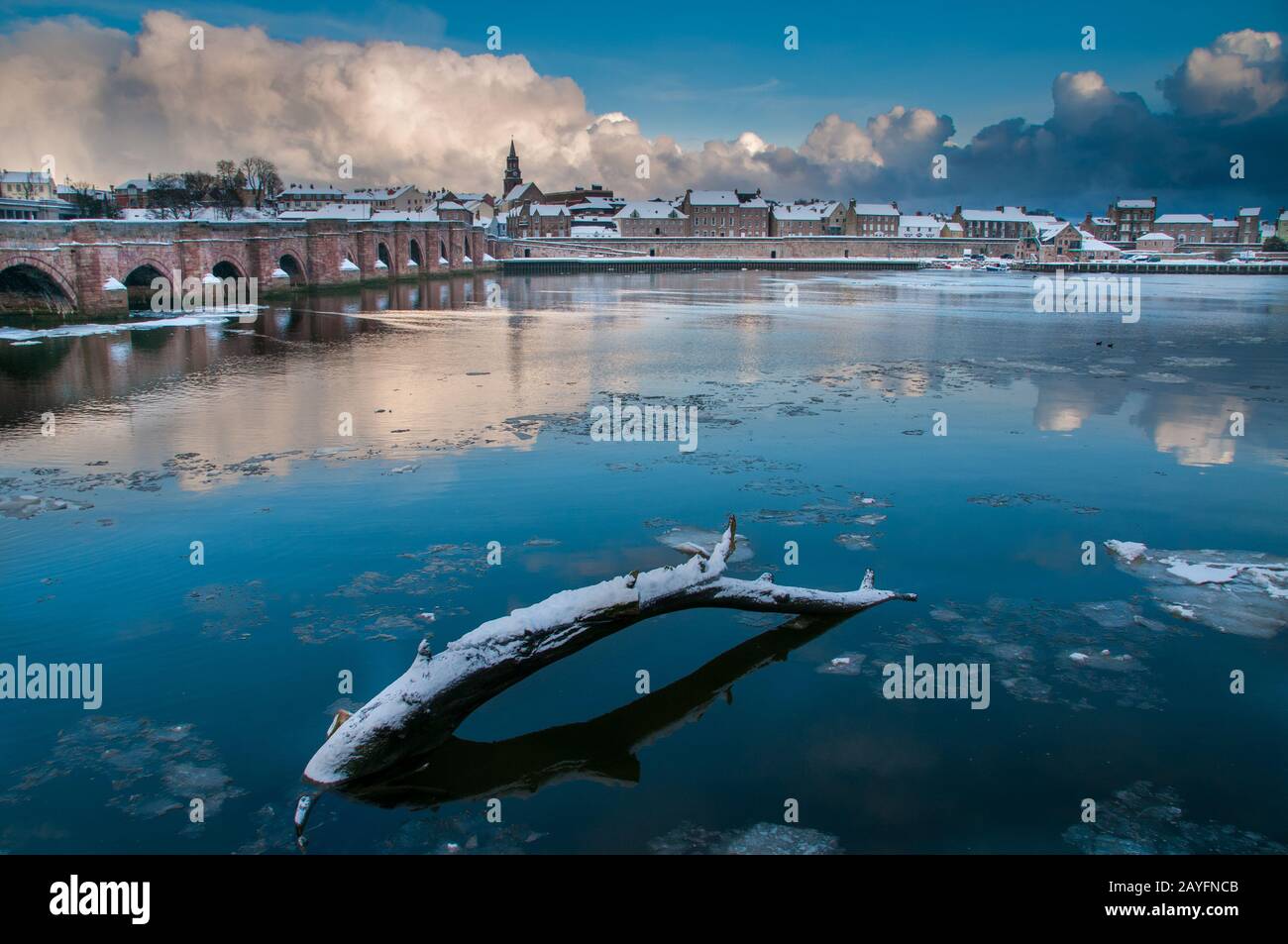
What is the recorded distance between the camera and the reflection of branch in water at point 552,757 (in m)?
6.93

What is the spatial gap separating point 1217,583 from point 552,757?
26.7 ft

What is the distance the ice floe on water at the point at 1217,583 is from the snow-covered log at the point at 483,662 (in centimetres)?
550

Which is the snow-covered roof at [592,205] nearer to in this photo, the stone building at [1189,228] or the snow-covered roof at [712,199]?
the snow-covered roof at [712,199]

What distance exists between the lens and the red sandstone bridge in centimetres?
3619

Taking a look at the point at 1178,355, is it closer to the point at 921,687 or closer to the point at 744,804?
the point at 921,687

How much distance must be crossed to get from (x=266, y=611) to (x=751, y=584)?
5.30 metres

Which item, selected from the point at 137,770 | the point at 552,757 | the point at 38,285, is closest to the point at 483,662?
the point at 552,757

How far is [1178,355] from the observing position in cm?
2958

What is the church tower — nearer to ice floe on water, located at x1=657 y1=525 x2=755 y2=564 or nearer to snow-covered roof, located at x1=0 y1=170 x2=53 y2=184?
snow-covered roof, located at x1=0 y1=170 x2=53 y2=184

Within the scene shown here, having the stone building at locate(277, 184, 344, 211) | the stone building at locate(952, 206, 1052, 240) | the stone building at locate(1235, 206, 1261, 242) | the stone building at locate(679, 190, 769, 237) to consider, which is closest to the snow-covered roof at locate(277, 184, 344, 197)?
the stone building at locate(277, 184, 344, 211)

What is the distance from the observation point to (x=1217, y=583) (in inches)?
413
